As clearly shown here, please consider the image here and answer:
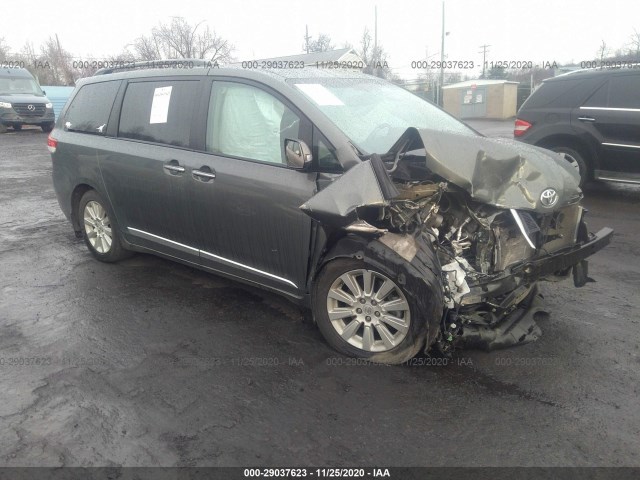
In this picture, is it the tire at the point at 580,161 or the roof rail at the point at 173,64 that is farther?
the tire at the point at 580,161

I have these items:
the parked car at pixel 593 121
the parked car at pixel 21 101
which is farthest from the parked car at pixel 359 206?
the parked car at pixel 21 101

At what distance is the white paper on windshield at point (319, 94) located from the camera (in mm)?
3574

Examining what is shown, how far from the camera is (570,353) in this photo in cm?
334

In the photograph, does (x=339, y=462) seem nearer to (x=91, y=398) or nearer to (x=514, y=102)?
(x=91, y=398)

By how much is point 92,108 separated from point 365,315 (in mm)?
3479

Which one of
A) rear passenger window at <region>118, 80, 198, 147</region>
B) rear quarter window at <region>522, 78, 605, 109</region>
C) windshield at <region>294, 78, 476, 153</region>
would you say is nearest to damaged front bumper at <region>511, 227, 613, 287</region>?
windshield at <region>294, 78, 476, 153</region>

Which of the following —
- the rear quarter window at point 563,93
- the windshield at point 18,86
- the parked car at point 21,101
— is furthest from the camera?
the windshield at point 18,86

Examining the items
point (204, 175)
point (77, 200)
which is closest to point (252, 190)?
point (204, 175)

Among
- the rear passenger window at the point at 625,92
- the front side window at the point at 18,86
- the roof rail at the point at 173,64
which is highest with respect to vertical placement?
the front side window at the point at 18,86

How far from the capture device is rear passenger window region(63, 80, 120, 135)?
190 inches

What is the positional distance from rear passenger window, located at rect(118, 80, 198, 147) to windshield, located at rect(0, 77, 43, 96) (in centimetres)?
1782

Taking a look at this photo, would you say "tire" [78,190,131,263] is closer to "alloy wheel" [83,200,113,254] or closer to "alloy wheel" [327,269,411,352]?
"alloy wheel" [83,200,113,254]

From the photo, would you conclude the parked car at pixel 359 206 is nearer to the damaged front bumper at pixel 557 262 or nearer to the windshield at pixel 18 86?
the damaged front bumper at pixel 557 262

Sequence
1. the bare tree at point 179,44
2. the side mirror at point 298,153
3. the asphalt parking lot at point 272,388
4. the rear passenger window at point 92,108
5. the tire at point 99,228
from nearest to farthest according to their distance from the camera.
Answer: the asphalt parking lot at point 272,388 < the side mirror at point 298,153 < the rear passenger window at point 92,108 < the tire at point 99,228 < the bare tree at point 179,44
